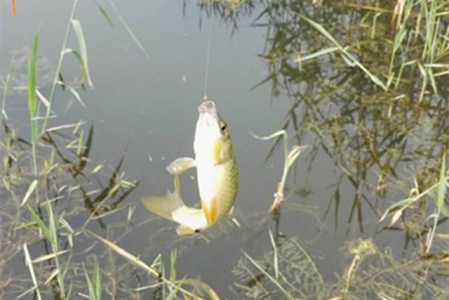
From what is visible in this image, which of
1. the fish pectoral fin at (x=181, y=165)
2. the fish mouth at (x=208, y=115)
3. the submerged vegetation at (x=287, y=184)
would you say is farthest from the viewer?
the submerged vegetation at (x=287, y=184)

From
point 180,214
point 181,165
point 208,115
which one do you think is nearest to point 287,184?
point 180,214

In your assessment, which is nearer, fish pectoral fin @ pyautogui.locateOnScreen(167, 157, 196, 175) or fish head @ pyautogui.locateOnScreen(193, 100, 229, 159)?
fish head @ pyautogui.locateOnScreen(193, 100, 229, 159)

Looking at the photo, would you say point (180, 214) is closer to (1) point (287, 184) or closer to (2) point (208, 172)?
(2) point (208, 172)

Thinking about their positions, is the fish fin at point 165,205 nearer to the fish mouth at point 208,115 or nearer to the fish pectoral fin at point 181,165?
the fish pectoral fin at point 181,165

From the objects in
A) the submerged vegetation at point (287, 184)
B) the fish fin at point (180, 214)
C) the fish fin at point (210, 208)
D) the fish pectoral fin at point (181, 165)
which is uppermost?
the fish pectoral fin at point (181, 165)

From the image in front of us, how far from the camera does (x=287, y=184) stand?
3.05m

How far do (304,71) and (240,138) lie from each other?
3.21 ft

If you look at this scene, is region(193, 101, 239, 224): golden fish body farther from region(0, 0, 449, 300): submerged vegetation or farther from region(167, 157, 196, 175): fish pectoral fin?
region(0, 0, 449, 300): submerged vegetation

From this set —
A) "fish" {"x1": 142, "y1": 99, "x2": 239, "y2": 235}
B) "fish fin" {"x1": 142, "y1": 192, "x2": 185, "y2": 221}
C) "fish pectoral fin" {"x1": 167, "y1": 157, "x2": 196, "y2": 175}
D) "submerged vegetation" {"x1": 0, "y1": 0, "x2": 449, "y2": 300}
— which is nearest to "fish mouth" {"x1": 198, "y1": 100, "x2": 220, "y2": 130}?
"fish" {"x1": 142, "y1": 99, "x2": 239, "y2": 235}

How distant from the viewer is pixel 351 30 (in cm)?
448

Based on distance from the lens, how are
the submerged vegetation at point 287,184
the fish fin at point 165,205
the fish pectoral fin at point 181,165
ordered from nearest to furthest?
the fish pectoral fin at point 181,165, the fish fin at point 165,205, the submerged vegetation at point 287,184

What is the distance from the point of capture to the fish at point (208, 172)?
1453 mm

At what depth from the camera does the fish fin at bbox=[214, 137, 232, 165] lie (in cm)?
148

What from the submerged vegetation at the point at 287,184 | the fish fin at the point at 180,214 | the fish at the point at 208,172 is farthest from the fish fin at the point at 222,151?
the submerged vegetation at the point at 287,184
